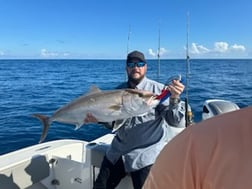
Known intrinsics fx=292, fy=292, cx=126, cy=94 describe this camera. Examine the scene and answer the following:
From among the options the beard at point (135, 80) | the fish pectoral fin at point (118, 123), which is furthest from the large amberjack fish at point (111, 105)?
the beard at point (135, 80)

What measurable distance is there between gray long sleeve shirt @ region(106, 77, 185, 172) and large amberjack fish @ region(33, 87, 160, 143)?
0.53 feet

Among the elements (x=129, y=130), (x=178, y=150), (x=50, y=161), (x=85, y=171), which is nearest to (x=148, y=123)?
(x=129, y=130)

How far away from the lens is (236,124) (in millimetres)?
673

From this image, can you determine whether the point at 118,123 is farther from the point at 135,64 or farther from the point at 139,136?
the point at 135,64

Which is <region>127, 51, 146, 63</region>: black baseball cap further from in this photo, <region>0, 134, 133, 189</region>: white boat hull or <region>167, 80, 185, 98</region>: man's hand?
<region>0, 134, 133, 189</region>: white boat hull

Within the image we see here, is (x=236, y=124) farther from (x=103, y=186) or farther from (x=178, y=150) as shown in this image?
(x=103, y=186)

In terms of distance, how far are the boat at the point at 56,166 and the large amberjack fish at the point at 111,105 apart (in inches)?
22.0

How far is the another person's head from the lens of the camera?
9.02ft

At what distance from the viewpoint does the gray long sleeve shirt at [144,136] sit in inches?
99.7

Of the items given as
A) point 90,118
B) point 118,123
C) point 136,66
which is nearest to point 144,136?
point 118,123

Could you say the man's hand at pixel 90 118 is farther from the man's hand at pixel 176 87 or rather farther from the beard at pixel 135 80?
the man's hand at pixel 176 87

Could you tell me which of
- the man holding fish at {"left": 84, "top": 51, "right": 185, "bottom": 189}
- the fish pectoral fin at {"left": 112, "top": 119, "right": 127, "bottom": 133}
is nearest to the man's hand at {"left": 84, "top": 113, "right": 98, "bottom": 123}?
the man holding fish at {"left": 84, "top": 51, "right": 185, "bottom": 189}

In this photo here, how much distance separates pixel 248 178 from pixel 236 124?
0.13 m

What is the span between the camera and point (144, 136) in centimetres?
259
